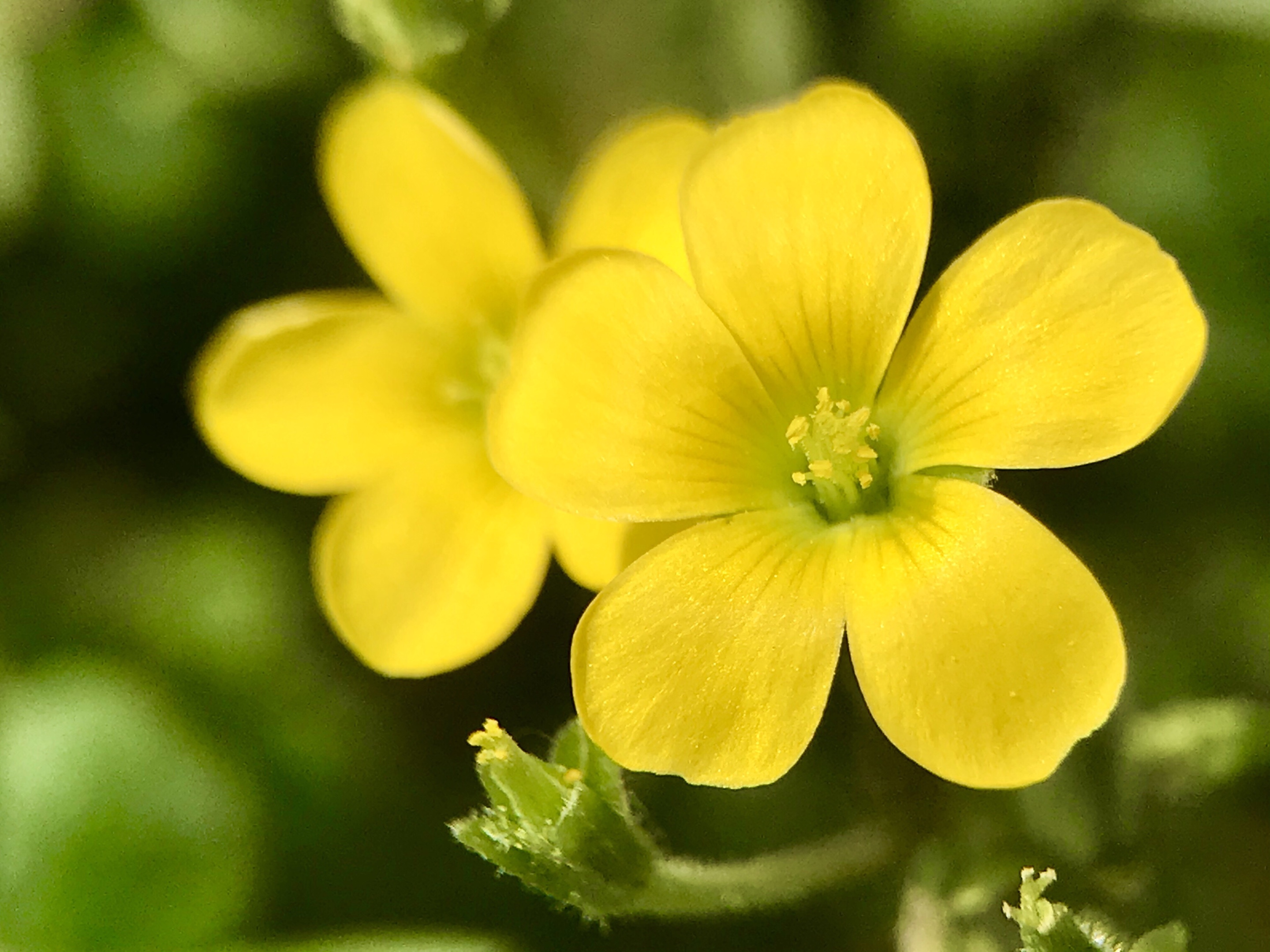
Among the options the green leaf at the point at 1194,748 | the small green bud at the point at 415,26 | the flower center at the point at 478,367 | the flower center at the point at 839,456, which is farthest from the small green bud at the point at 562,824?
the small green bud at the point at 415,26

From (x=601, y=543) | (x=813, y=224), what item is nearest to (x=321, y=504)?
(x=601, y=543)

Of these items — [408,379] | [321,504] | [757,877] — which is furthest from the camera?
[321,504]

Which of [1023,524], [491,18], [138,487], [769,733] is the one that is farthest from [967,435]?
[138,487]

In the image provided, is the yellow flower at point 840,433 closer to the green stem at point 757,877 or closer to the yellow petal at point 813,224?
the yellow petal at point 813,224

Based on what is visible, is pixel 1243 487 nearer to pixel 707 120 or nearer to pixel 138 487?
pixel 707 120

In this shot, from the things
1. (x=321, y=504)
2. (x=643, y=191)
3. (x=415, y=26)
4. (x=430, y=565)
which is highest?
(x=415, y=26)

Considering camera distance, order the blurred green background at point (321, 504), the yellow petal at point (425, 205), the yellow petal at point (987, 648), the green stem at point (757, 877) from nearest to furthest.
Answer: the yellow petal at point (987, 648)
the green stem at point (757, 877)
the yellow petal at point (425, 205)
the blurred green background at point (321, 504)

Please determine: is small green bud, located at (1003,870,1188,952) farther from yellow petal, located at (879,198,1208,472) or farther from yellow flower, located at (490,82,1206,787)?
yellow petal, located at (879,198,1208,472)

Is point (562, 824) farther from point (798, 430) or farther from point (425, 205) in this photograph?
point (425, 205)
